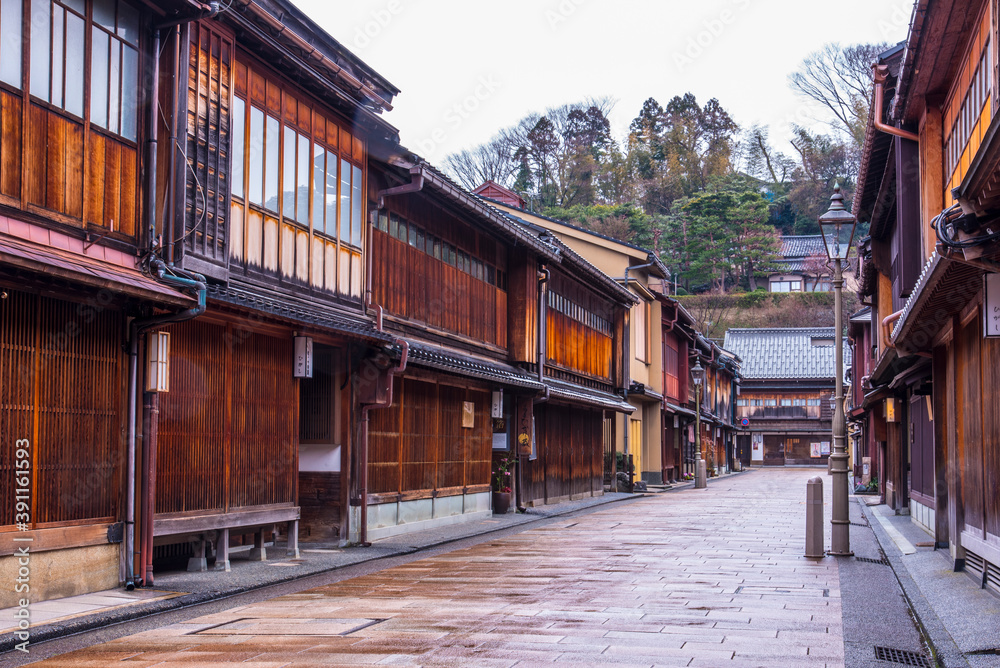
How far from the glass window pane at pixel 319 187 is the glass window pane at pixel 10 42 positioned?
258 inches

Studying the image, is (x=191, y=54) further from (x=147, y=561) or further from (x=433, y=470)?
(x=433, y=470)

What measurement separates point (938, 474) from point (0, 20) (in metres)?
15.4

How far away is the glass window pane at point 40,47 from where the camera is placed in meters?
10.6

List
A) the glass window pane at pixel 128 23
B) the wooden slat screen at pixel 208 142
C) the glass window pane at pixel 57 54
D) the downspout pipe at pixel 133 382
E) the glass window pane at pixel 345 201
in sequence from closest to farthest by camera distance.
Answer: the glass window pane at pixel 57 54
the downspout pipe at pixel 133 382
the glass window pane at pixel 128 23
the wooden slat screen at pixel 208 142
the glass window pane at pixel 345 201

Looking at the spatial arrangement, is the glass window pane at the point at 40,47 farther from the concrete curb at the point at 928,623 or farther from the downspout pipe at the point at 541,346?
the downspout pipe at the point at 541,346

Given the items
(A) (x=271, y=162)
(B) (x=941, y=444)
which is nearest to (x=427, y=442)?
(A) (x=271, y=162)

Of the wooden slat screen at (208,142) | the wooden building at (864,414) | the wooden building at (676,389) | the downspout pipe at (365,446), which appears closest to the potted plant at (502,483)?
the downspout pipe at (365,446)

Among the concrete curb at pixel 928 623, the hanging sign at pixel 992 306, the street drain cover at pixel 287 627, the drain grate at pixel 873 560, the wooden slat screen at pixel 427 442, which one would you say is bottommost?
the drain grate at pixel 873 560

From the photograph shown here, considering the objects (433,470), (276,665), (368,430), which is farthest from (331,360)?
(276,665)

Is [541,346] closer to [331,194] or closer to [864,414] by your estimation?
[331,194]

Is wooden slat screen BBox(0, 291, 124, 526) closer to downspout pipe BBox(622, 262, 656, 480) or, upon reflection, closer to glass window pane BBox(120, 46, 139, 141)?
glass window pane BBox(120, 46, 139, 141)

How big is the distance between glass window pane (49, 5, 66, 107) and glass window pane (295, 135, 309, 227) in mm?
5357

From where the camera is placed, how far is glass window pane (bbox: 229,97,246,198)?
14.3 metres

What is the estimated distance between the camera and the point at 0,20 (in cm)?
Result: 1007
